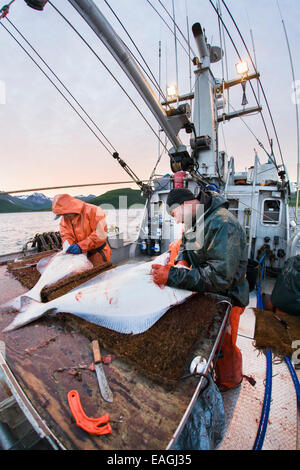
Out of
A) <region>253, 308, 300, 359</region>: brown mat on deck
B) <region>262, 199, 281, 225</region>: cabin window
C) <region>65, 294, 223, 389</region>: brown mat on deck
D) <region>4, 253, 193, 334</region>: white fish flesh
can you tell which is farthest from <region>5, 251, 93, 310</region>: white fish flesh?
<region>262, 199, 281, 225</region>: cabin window

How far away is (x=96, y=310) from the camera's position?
1.52 meters

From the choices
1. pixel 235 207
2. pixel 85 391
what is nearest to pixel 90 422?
pixel 85 391

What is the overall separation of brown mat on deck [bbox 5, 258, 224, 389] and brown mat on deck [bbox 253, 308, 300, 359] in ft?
7.72

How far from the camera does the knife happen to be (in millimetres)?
971

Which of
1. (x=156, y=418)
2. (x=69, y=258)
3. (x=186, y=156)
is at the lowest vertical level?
(x=156, y=418)

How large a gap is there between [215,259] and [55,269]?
186cm

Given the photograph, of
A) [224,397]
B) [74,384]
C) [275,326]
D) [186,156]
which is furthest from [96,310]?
[186,156]

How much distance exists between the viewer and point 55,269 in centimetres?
232

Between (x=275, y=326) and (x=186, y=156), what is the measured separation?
4399 mm

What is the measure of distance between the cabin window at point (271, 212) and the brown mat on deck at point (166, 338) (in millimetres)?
5749

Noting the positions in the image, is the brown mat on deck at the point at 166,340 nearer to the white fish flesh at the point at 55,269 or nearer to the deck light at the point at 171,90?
the white fish flesh at the point at 55,269

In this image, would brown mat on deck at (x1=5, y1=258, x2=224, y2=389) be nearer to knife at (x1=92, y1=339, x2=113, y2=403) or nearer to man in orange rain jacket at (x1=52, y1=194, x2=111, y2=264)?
knife at (x1=92, y1=339, x2=113, y2=403)
